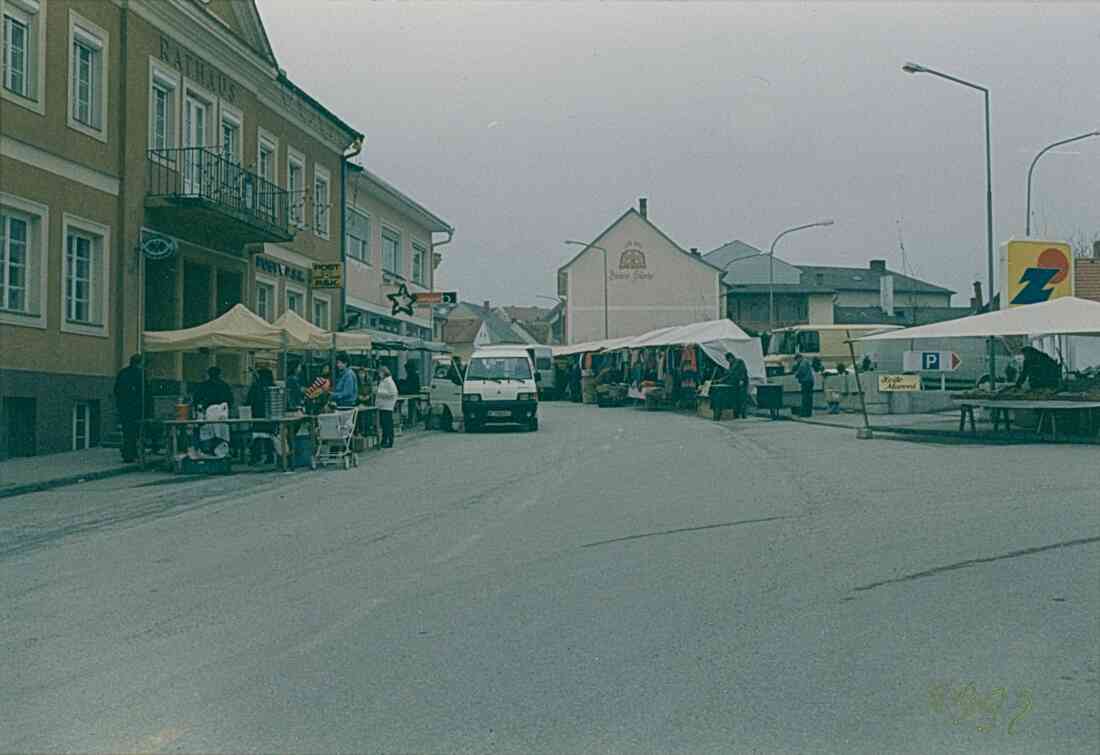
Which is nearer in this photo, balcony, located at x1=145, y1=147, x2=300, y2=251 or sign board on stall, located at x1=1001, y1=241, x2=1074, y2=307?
balcony, located at x1=145, y1=147, x2=300, y2=251

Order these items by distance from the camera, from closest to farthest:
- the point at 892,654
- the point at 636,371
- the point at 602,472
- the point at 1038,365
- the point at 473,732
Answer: the point at 473,732 < the point at 892,654 < the point at 602,472 < the point at 1038,365 < the point at 636,371

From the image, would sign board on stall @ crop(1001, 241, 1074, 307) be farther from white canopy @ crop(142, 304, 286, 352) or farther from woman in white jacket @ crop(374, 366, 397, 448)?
white canopy @ crop(142, 304, 286, 352)

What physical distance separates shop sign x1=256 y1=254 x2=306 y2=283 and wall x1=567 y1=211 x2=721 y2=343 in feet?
150

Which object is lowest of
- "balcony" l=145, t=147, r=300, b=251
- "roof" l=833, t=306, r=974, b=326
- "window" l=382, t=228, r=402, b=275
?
"balcony" l=145, t=147, r=300, b=251

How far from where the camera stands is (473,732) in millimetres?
5254

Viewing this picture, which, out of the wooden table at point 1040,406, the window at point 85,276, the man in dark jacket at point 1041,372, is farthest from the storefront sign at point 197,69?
the man in dark jacket at point 1041,372

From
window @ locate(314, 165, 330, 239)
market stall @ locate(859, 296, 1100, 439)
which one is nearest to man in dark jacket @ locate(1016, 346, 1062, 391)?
market stall @ locate(859, 296, 1100, 439)

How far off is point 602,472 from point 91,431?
9.53 m

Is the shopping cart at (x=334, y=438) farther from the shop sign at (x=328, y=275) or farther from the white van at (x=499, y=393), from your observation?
the shop sign at (x=328, y=275)

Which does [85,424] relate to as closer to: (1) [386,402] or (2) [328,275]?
(1) [386,402]

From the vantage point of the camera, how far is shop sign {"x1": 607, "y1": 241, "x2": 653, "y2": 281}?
78188 millimetres

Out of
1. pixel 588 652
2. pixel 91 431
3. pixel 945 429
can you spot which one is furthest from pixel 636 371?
pixel 588 652

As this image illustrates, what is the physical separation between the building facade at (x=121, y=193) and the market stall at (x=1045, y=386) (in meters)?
14.7

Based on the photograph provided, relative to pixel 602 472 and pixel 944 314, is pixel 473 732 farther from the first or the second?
pixel 944 314
